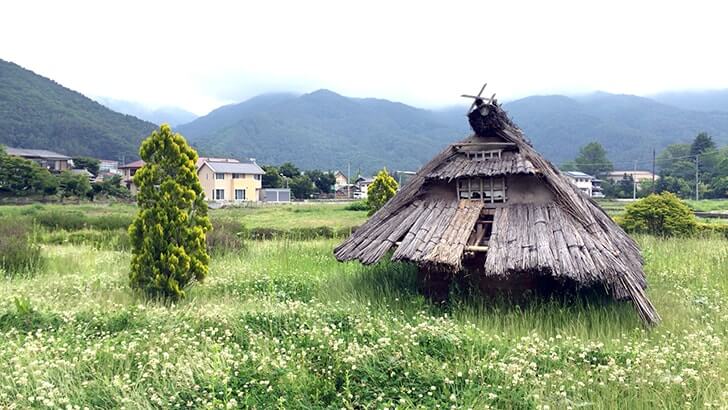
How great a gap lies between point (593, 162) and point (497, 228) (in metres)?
80.1

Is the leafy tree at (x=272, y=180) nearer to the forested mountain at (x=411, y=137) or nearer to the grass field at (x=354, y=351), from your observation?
the grass field at (x=354, y=351)

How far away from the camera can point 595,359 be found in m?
5.28

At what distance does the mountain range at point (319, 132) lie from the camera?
261ft

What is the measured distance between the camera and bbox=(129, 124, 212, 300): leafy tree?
852 centimetres

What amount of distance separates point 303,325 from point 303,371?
1330 millimetres

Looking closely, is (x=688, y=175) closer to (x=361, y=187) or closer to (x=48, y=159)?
(x=361, y=187)

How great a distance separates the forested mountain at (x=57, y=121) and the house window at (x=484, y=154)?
82017 millimetres

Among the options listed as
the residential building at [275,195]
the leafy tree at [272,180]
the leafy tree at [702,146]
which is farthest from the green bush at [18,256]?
the leafy tree at [702,146]

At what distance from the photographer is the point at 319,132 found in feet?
563

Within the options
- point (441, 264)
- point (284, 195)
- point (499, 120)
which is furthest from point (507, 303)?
point (284, 195)

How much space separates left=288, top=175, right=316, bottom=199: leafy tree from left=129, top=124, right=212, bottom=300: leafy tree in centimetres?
4716

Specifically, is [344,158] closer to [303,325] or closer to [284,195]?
[284,195]

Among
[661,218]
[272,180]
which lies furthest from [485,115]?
[272,180]

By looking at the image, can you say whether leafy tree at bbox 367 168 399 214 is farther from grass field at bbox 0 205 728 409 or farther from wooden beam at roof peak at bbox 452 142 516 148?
grass field at bbox 0 205 728 409
